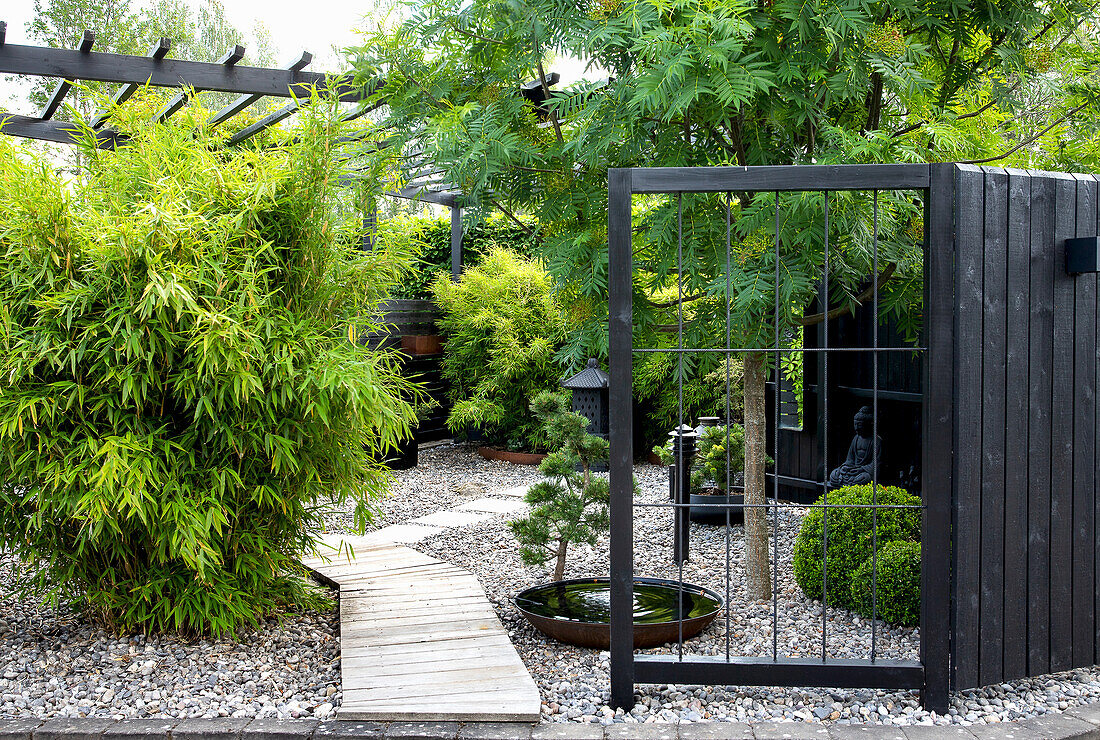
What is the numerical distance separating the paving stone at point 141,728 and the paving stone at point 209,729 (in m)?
0.03

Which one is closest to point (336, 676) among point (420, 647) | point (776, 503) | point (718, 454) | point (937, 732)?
point (420, 647)

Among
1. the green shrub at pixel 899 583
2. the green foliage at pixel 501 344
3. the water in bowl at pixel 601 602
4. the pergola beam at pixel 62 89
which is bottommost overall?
the water in bowl at pixel 601 602

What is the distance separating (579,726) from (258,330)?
161cm

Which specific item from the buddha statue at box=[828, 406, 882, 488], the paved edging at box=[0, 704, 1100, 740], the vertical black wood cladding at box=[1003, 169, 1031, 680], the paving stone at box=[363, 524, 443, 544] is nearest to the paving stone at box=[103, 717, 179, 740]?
the paved edging at box=[0, 704, 1100, 740]

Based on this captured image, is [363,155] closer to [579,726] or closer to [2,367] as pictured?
[2,367]

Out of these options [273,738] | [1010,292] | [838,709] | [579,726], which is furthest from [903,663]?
[273,738]

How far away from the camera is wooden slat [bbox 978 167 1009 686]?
8.03 ft

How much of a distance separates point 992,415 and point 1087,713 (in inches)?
36.7

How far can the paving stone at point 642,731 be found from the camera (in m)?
2.31

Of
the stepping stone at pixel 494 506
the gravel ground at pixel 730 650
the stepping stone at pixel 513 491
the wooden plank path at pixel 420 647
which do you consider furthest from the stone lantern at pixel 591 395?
the wooden plank path at pixel 420 647

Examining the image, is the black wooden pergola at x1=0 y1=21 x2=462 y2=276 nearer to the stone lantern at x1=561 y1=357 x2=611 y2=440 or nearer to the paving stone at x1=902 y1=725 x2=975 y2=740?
the stone lantern at x1=561 y1=357 x2=611 y2=440

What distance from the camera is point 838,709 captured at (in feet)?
8.30

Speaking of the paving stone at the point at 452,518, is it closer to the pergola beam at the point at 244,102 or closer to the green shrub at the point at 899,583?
the green shrub at the point at 899,583

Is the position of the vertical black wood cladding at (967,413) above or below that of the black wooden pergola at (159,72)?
below
